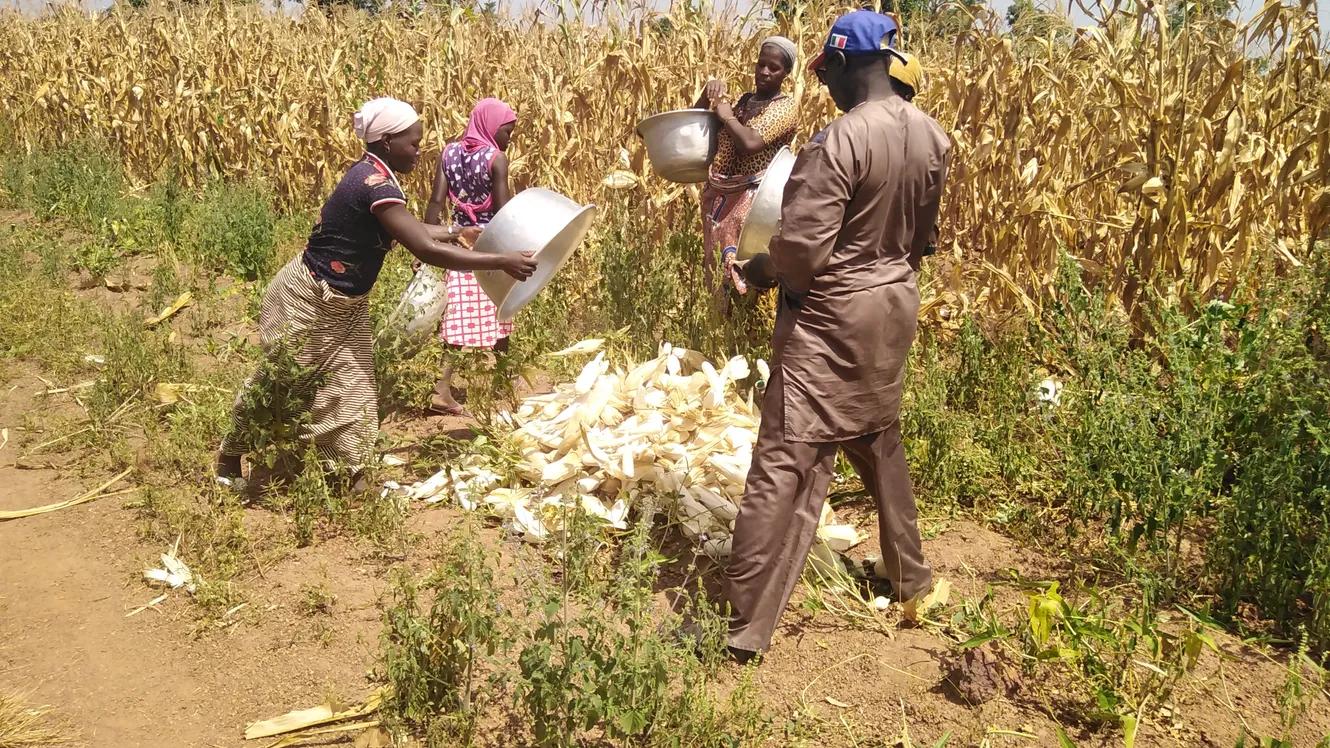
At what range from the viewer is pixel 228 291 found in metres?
7.20

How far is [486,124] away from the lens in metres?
5.31

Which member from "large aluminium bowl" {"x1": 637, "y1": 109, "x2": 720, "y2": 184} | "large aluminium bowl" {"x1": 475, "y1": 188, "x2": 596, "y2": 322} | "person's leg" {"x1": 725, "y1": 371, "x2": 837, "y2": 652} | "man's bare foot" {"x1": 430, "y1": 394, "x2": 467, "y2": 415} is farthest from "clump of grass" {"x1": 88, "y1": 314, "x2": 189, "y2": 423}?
"person's leg" {"x1": 725, "y1": 371, "x2": 837, "y2": 652}

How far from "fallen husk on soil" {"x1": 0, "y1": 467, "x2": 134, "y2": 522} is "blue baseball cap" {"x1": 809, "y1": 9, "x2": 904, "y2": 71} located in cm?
362

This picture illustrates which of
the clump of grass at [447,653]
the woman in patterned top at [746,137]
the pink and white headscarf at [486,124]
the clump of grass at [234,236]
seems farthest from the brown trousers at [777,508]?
the clump of grass at [234,236]

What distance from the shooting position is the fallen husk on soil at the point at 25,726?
2.84 metres

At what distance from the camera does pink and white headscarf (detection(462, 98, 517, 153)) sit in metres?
5.31

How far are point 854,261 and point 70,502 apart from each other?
356cm

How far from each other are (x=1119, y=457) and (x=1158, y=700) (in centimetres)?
92

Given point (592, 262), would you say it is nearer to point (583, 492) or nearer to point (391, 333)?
point (391, 333)

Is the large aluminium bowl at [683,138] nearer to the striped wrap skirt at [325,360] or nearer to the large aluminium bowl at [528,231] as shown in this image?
the large aluminium bowl at [528,231]

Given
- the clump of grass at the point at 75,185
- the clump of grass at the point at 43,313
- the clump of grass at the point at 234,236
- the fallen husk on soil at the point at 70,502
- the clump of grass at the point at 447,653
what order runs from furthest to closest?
the clump of grass at the point at 75,185 → the clump of grass at the point at 234,236 → the clump of grass at the point at 43,313 → the fallen husk on soil at the point at 70,502 → the clump of grass at the point at 447,653

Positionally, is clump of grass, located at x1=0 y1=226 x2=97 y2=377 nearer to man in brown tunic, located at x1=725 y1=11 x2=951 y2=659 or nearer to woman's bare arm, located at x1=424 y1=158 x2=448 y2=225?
woman's bare arm, located at x1=424 y1=158 x2=448 y2=225

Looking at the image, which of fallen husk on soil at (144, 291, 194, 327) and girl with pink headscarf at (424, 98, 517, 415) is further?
fallen husk on soil at (144, 291, 194, 327)

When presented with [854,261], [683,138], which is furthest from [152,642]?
[683,138]
